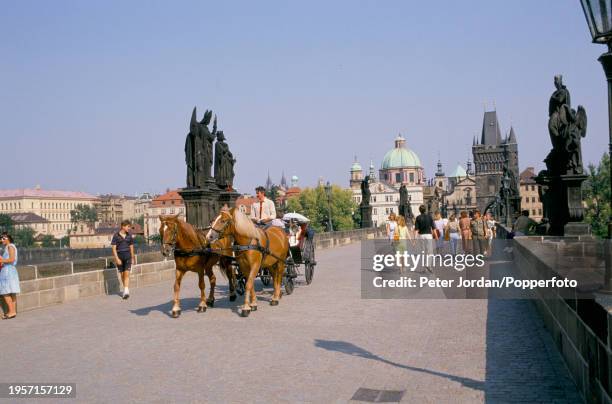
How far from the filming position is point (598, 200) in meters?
86.9

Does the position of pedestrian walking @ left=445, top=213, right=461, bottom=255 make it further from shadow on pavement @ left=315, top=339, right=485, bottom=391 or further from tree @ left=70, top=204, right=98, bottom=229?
tree @ left=70, top=204, right=98, bottom=229

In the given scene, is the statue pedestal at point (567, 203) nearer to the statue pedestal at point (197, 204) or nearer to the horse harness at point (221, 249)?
the horse harness at point (221, 249)

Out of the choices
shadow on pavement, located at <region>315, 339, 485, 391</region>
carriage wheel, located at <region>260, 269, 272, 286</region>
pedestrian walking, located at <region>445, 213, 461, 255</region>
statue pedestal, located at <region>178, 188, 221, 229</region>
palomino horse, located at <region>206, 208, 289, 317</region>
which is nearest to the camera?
shadow on pavement, located at <region>315, 339, 485, 391</region>

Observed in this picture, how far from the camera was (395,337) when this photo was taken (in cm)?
898

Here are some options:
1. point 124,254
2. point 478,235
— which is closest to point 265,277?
point 124,254

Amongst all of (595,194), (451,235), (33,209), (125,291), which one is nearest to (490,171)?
(595,194)

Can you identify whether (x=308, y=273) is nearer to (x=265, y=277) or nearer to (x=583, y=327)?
(x=265, y=277)

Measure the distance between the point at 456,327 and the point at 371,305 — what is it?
2.77 metres

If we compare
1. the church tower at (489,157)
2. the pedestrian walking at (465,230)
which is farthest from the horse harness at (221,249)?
the church tower at (489,157)

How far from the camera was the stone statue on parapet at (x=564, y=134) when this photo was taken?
16.8 m

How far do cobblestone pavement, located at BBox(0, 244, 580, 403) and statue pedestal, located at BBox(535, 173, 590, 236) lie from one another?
17.4 feet

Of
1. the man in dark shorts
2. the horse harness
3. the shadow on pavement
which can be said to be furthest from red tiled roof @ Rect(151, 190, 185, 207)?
the shadow on pavement

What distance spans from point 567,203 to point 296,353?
11404 mm

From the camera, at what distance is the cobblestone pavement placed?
20.8 ft
